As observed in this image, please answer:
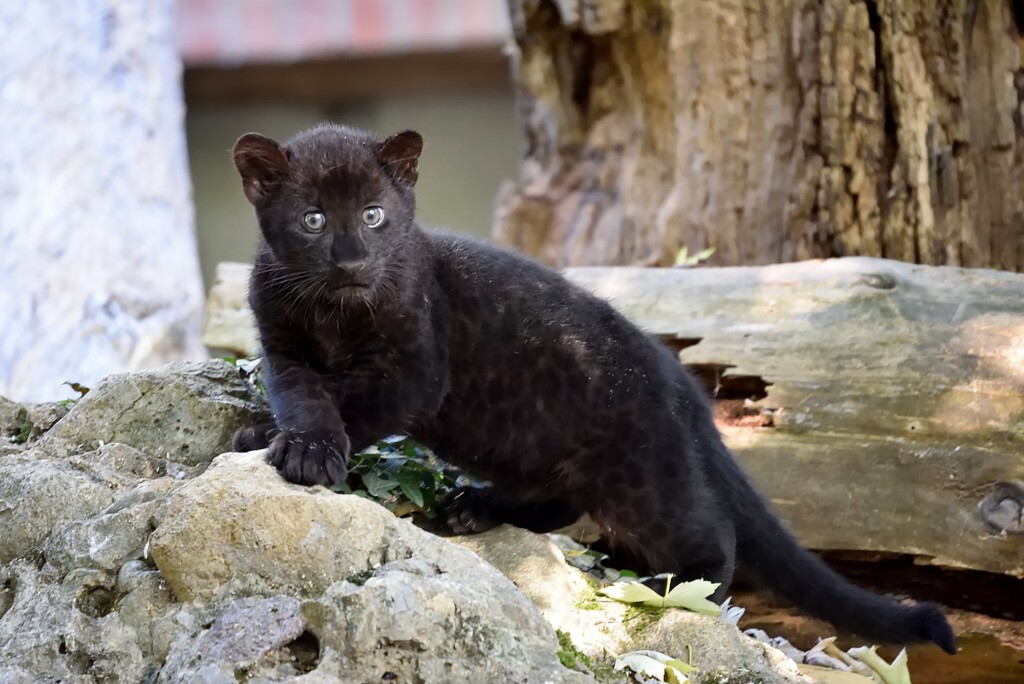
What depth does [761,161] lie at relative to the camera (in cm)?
582

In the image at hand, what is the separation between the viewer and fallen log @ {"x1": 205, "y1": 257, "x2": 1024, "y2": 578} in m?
3.97

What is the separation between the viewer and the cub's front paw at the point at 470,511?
364cm

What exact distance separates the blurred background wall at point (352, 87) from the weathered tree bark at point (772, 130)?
2.79m

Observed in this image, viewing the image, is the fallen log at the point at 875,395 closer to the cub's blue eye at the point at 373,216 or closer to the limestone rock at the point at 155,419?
the cub's blue eye at the point at 373,216

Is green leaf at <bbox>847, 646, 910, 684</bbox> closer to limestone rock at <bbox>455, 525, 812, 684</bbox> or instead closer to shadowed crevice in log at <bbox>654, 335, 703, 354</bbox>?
limestone rock at <bbox>455, 525, 812, 684</bbox>

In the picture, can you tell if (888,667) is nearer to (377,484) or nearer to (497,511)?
(497,511)

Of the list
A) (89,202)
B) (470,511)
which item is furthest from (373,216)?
(89,202)

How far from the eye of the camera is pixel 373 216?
3467mm

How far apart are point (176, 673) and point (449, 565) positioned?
0.72 meters

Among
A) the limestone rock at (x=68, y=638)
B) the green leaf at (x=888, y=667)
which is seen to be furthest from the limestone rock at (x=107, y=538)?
the green leaf at (x=888, y=667)

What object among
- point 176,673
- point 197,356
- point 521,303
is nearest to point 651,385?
point 521,303

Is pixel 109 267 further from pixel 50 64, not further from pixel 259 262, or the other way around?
pixel 259 262

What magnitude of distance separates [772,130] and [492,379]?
280cm

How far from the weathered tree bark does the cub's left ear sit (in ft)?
8.78
